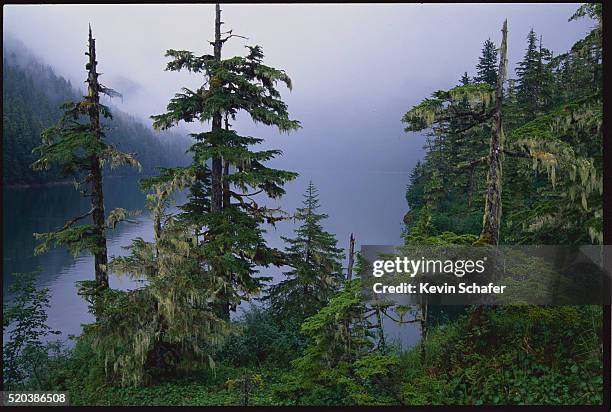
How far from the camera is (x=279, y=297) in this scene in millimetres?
10250

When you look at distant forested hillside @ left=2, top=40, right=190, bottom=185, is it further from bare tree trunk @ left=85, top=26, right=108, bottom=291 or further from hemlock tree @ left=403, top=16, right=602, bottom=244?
hemlock tree @ left=403, top=16, right=602, bottom=244

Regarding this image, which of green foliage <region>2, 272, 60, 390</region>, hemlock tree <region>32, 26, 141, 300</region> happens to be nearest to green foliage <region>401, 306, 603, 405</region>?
hemlock tree <region>32, 26, 141, 300</region>

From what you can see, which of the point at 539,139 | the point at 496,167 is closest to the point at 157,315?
the point at 496,167

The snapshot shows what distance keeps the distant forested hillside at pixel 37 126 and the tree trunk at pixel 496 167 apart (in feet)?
20.9

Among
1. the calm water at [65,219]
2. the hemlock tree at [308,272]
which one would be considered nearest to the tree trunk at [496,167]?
the calm water at [65,219]

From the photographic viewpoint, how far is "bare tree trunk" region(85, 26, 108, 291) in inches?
347

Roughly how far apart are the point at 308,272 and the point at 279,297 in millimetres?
1072

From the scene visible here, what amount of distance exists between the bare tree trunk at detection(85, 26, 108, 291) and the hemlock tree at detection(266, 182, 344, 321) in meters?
4.07

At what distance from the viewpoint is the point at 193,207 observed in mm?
9648

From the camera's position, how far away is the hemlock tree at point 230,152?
8523 mm

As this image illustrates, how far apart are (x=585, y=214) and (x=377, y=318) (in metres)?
3.85

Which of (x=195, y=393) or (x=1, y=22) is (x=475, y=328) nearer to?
(x=195, y=393)

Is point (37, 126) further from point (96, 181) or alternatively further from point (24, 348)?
point (24, 348)

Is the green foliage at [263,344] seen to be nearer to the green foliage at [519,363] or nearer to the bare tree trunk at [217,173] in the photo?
the bare tree trunk at [217,173]
